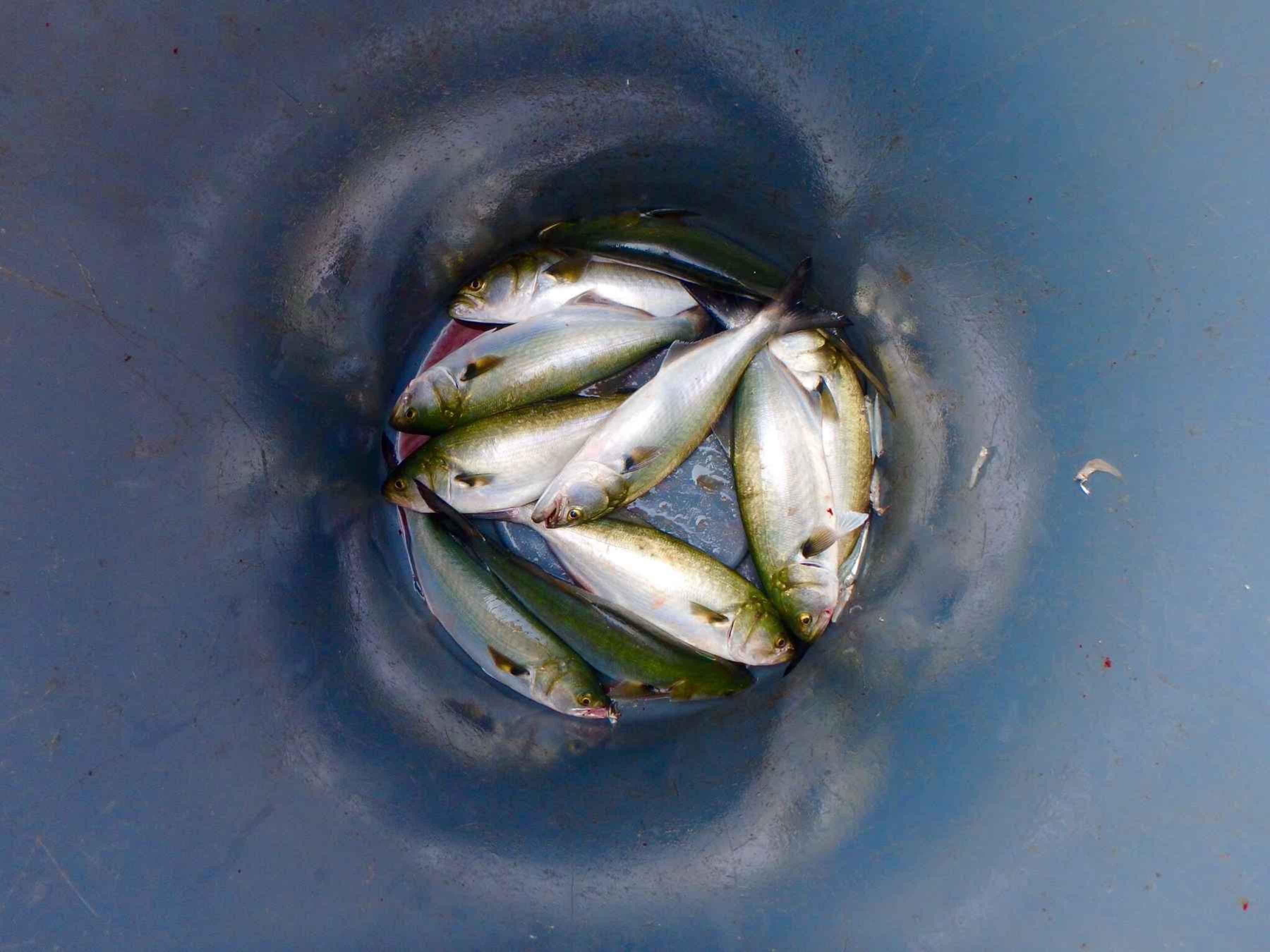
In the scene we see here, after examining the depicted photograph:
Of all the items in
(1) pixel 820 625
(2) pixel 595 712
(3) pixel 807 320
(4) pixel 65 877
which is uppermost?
(3) pixel 807 320

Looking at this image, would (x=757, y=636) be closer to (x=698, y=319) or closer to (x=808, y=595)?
(x=808, y=595)

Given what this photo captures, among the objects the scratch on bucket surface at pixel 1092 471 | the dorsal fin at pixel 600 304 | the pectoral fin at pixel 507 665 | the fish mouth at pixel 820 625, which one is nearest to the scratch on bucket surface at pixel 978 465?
the scratch on bucket surface at pixel 1092 471

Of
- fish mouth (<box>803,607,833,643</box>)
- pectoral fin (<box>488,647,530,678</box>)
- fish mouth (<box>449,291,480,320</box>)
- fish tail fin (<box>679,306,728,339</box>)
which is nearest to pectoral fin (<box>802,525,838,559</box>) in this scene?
fish mouth (<box>803,607,833,643</box>)

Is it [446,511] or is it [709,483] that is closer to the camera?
[446,511]

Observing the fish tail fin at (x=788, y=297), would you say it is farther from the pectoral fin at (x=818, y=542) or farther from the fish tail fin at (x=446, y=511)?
the fish tail fin at (x=446, y=511)

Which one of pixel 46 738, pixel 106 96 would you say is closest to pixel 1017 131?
pixel 106 96

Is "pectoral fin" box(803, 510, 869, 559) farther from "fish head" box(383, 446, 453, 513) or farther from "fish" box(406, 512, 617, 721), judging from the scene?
"fish head" box(383, 446, 453, 513)

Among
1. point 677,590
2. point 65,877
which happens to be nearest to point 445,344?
point 677,590
